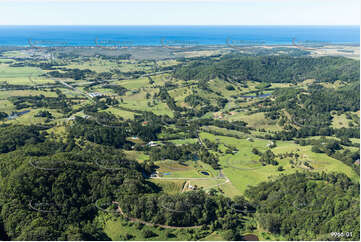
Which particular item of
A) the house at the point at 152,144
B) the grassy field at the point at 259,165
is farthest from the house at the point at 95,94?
the grassy field at the point at 259,165

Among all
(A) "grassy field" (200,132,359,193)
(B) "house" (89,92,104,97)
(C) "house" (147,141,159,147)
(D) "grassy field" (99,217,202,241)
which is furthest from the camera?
(B) "house" (89,92,104,97)

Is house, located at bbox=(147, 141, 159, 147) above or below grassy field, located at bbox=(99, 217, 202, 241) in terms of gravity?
above

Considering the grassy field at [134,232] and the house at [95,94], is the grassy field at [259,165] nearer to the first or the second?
the grassy field at [134,232]

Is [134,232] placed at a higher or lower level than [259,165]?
higher

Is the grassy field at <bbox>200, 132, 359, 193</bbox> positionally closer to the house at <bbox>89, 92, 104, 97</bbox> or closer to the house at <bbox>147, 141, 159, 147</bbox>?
the house at <bbox>147, 141, 159, 147</bbox>

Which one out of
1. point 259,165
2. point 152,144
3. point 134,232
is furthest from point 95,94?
point 134,232

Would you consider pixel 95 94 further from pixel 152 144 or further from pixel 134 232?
pixel 134 232

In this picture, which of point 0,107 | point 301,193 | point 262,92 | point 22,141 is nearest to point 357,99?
point 262,92

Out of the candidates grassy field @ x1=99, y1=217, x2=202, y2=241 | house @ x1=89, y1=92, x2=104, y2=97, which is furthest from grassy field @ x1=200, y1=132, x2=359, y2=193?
house @ x1=89, y1=92, x2=104, y2=97

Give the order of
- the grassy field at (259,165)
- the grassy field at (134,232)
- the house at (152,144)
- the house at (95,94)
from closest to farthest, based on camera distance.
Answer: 1. the grassy field at (134,232)
2. the grassy field at (259,165)
3. the house at (152,144)
4. the house at (95,94)

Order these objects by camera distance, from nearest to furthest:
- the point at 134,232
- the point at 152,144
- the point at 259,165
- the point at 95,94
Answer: the point at 134,232 → the point at 259,165 → the point at 152,144 → the point at 95,94

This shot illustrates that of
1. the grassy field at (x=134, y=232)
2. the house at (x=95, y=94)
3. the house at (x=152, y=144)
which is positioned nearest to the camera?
the grassy field at (x=134, y=232)
